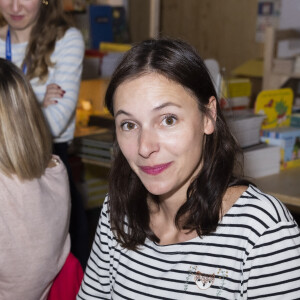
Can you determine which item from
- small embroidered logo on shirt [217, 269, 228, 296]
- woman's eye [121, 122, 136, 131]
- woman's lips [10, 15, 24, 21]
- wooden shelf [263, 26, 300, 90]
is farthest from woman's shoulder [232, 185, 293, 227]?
wooden shelf [263, 26, 300, 90]

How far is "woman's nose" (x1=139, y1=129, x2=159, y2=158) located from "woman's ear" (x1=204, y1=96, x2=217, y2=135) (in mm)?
137

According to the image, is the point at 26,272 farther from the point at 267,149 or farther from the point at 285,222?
Answer: the point at 267,149

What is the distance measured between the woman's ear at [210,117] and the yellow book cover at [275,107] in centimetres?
129

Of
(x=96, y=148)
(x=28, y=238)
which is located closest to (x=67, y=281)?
(x=28, y=238)

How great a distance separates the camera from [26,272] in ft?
5.35

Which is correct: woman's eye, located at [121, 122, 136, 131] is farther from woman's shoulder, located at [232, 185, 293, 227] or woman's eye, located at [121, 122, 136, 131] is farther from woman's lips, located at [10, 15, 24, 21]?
woman's lips, located at [10, 15, 24, 21]

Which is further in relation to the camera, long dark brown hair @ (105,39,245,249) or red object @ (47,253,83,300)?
red object @ (47,253,83,300)

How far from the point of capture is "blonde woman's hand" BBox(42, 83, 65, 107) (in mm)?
2115

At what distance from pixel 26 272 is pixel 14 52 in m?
0.96

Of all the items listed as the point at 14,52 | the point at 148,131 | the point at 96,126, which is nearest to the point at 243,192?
the point at 148,131

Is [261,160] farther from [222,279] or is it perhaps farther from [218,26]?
[218,26]

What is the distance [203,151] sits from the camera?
1.29 metres

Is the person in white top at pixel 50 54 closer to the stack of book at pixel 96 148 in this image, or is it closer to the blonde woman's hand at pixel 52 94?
the blonde woman's hand at pixel 52 94

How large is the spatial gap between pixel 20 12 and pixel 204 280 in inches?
53.6
